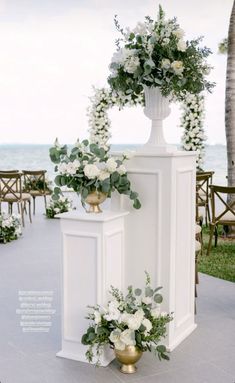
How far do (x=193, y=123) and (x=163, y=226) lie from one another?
20.9ft

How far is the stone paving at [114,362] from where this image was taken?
349cm

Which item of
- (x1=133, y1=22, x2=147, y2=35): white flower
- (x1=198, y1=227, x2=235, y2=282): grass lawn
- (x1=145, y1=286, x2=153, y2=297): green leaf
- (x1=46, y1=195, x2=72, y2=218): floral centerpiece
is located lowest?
(x1=198, y1=227, x2=235, y2=282): grass lawn

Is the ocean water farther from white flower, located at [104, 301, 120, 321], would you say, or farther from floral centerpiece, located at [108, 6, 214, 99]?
white flower, located at [104, 301, 120, 321]

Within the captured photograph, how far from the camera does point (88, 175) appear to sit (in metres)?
3.54

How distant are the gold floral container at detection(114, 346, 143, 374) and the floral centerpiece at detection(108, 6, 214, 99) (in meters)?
1.70

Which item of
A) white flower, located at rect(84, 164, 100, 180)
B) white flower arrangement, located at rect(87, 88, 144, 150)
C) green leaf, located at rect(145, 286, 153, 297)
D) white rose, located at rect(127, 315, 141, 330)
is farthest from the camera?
white flower arrangement, located at rect(87, 88, 144, 150)

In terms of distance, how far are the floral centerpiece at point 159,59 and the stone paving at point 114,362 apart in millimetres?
1824

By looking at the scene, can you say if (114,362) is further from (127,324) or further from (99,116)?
(99,116)

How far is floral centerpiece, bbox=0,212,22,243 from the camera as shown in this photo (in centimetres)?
795

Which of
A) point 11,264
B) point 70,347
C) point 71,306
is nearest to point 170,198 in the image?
point 71,306

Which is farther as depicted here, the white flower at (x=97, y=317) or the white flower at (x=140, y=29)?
the white flower at (x=140, y=29)

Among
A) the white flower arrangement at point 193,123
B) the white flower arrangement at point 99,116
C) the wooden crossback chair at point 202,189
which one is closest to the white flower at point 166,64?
the wooden crossback chair at point 202,189

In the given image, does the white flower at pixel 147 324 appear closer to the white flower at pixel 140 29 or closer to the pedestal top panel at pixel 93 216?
the pedestal top panel at pixel 93 216

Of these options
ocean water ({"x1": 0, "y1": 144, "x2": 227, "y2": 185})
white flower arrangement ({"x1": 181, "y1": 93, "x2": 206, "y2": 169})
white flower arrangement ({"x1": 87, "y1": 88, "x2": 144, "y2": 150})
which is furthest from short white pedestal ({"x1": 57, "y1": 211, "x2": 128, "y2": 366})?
ocean water ({"x1": 0, "y1": 144, "x2": 227, "y2": 185})
